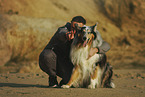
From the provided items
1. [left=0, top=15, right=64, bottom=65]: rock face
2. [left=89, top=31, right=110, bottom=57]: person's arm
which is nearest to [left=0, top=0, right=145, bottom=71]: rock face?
[left=0, top=15, right=64, bottom=65]: rock face

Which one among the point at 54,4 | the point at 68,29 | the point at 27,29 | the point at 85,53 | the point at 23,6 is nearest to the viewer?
the point at 85,53

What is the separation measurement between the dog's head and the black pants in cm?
57

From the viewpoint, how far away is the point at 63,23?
53.9ft

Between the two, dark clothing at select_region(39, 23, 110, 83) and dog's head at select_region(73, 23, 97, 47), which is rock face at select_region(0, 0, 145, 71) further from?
dog's head at select_region(73, 23, 97, 47)

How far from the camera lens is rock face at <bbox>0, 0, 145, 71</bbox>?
1474 centimetres

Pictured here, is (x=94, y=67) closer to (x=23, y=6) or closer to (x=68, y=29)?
(x=68, y=29)

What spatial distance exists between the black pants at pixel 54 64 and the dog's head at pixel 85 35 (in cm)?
57

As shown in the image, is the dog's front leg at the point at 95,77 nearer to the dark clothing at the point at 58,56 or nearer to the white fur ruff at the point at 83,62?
the white fur ruff at the point at 83,62

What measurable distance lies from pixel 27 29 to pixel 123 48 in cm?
594

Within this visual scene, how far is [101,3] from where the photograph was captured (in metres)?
20.0

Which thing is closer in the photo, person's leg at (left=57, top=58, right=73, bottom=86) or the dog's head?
the dog's head

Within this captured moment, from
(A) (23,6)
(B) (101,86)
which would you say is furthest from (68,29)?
(A) (23,6)

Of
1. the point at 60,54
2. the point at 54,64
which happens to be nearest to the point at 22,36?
the point at 60,54

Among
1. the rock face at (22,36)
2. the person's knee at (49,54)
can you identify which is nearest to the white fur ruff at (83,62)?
the person's knee at (49,54)
